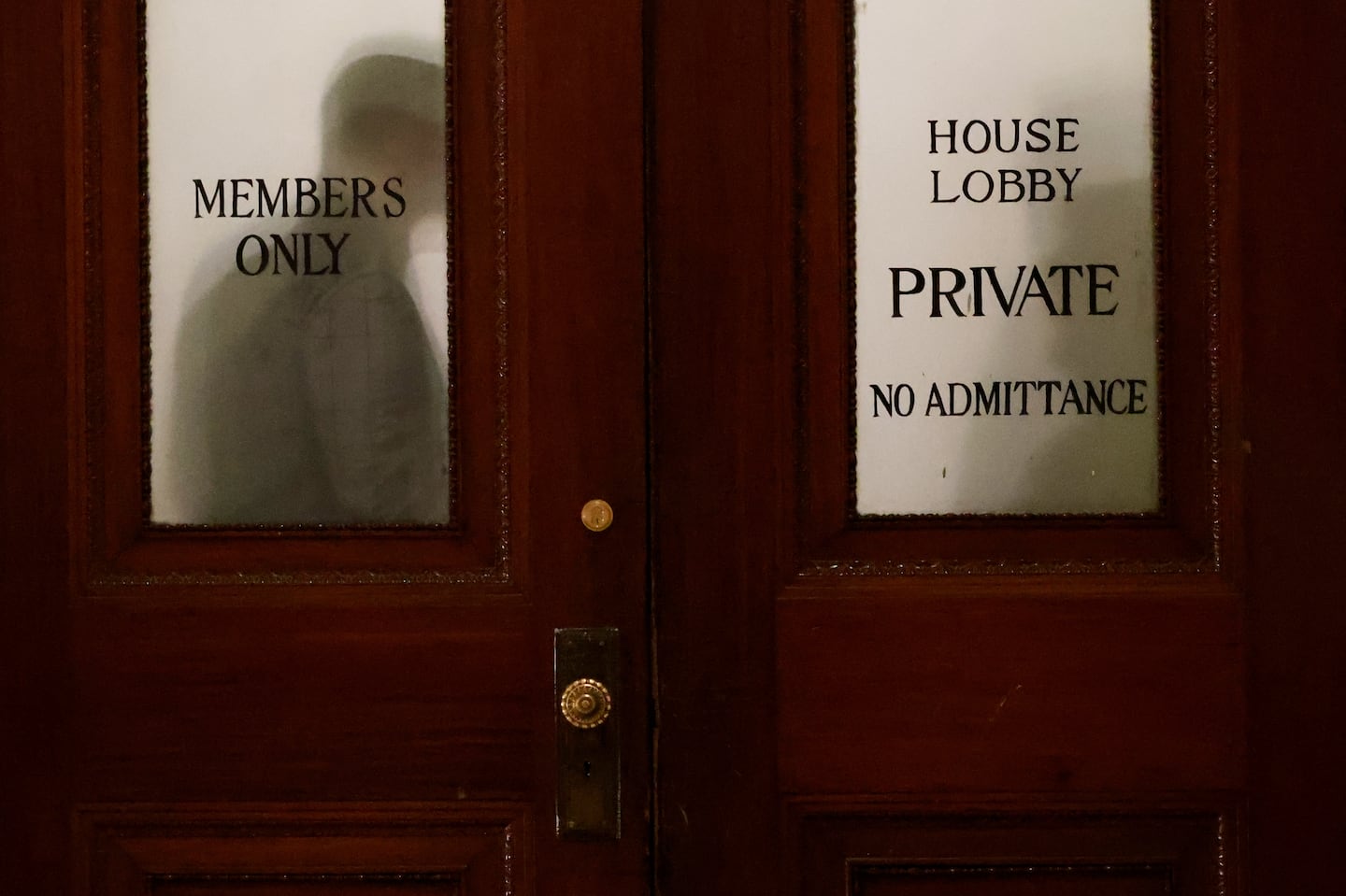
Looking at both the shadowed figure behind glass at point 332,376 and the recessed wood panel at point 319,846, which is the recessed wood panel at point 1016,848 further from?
the shadowed figure behind glass at point 332,376

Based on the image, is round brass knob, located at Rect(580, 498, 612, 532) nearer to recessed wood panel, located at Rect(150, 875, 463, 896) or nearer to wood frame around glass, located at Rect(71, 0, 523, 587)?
wood frame around glass, located at Rect(71, 0, 523, 587)

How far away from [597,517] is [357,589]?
29 centimetres

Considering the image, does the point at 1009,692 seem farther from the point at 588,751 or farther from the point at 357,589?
the point at 357,589

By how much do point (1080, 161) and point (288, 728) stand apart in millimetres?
1123

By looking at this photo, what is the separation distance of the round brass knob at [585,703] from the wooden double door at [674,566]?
0.08 feet

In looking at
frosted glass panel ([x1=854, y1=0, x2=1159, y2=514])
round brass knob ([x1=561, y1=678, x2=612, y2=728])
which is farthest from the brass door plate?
frosted glass panel ([x1=854, y1=0, x2=1159, y2=514])

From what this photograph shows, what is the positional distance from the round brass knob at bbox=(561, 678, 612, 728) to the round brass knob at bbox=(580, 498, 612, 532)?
175mm

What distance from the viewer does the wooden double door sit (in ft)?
3.89

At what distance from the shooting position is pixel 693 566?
1.21 metres

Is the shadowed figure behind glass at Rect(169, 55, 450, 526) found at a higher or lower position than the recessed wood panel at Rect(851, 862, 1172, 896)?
higher

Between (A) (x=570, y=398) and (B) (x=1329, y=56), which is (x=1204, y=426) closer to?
(B) (x=1329, y=56)

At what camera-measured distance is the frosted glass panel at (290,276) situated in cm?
122

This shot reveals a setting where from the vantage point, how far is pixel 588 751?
1.19 m

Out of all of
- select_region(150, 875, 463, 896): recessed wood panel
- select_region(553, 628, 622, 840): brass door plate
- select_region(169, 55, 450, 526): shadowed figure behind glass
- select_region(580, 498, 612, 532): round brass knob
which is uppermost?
select_region(169, 55, 450, 526): shadowed figure behind glass
